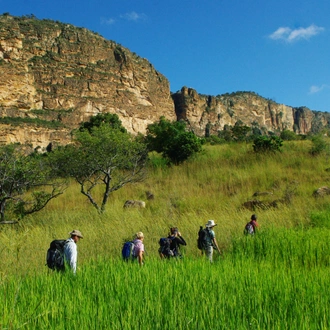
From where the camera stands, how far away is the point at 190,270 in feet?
12.0

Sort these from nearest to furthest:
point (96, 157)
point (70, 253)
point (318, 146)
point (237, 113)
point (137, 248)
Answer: point (70, 253) < point (137, 248) < point (96, 157) < point (318, 146) < point (237, 113)

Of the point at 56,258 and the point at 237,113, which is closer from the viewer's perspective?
the point at 56,258

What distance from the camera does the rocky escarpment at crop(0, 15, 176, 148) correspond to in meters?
57.5

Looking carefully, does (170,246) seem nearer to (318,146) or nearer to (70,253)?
(70,253)

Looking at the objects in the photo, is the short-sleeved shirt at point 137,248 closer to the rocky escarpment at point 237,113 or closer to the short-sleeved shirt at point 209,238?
the short-sleeved shirt at point 209,238

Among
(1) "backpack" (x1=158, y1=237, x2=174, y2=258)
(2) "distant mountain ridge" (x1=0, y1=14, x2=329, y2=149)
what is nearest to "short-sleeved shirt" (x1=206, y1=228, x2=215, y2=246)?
(1) "backpack" (x1=158, y1=237, x2=174, y2=258)

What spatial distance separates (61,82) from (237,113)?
73.4 metres

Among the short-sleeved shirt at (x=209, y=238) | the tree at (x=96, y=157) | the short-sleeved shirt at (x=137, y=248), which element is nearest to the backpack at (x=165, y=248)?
the short-sleeved shirt at (x=137, y=248)

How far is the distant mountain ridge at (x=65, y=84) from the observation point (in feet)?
189

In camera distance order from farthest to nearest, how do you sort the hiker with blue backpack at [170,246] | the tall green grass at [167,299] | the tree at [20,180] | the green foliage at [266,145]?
the green foliage at [266,145], the tree at [20,180], the hiker with blue backpack at [170,246], the tall green grass at [167,299]

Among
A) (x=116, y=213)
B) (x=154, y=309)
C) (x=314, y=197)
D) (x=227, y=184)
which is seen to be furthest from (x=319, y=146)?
(x=154, y=309)

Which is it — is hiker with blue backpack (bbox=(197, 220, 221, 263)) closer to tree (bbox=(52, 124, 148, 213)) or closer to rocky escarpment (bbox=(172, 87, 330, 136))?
tree (bbox=(52, 124, 148, 213))

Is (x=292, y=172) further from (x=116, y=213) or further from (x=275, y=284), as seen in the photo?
(x=275, y=284)

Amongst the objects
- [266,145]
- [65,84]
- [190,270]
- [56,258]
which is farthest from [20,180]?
[65,84]
